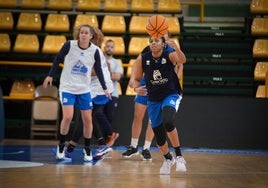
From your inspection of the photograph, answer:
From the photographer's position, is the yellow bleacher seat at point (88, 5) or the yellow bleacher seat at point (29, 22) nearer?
the yellow bleacher seat at point (29, 22)

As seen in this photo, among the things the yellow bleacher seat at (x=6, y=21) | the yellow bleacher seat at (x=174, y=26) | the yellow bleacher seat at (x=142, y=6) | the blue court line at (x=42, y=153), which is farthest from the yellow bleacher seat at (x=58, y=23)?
the blue court line at (x=42, y=153)

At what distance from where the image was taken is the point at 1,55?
13.1m

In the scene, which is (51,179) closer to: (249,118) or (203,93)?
(249,118)

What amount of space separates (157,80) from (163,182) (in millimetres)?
1405

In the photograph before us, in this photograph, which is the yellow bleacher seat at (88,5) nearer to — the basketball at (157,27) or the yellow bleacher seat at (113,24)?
the yellow bleacher seat at (113,24)

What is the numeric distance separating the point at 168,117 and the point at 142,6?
808 cm

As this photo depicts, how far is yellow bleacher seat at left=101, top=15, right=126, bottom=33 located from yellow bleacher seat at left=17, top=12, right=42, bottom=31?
64.1 inches

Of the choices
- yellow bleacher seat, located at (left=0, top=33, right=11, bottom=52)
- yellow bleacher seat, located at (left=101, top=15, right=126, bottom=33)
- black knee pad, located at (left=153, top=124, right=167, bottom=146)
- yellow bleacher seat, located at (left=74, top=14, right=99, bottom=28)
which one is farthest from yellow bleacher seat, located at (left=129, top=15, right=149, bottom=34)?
black knee pad, located at (left=153, top=124, right=167, bottom=146)

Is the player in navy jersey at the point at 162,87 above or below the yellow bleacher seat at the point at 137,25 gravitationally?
below

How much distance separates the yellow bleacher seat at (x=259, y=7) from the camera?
1379 centimetres

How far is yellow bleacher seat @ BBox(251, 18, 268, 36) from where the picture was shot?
44.2 feet

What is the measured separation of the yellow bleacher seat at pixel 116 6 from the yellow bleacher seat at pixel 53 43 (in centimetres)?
150

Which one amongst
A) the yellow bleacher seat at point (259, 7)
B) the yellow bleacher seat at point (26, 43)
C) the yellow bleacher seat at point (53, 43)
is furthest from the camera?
the yellow bleacher seat at point (259, 7)

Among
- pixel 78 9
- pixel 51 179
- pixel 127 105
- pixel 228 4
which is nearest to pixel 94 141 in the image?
pixel 127 105
